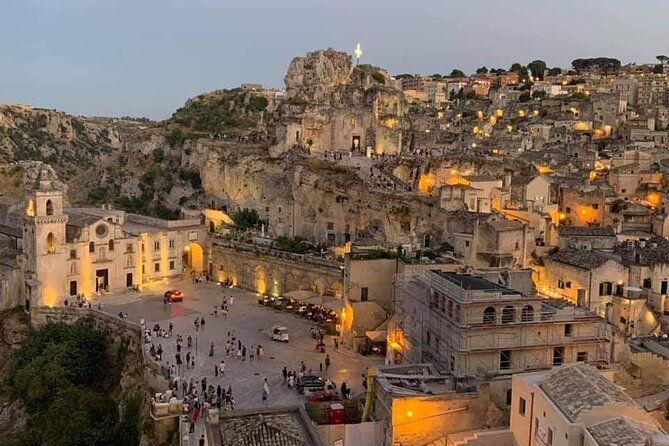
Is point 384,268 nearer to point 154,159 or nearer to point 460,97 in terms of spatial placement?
point 154,159

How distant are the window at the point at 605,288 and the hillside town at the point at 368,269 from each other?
0.11 meters

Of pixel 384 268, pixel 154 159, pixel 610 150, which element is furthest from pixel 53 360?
pixel 610 150

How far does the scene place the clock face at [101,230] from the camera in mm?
48781

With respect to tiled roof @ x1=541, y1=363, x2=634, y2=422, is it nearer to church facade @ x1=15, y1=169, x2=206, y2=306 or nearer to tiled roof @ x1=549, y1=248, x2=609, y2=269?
tiled roof @ x1=549, y1=248, x2=609, y2=269

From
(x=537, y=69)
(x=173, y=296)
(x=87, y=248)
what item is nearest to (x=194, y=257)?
(x=87, y=248)

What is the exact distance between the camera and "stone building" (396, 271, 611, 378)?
27.0 metres

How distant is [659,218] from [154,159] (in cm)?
5158

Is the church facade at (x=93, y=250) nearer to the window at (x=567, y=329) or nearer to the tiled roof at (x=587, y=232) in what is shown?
the tiled roof at (x=587, y=232)

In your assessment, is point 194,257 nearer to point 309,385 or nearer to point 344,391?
point 309,385

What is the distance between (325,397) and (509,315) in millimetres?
7599

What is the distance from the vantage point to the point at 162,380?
107ft

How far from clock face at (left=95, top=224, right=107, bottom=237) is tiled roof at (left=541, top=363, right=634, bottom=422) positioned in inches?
1379

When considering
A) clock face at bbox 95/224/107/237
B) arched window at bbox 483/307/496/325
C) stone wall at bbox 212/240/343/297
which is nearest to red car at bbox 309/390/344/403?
arched window at bbox 483/307/496/325

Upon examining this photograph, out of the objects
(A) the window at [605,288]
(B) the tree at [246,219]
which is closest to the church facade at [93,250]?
(B) the tree at [246,219]
